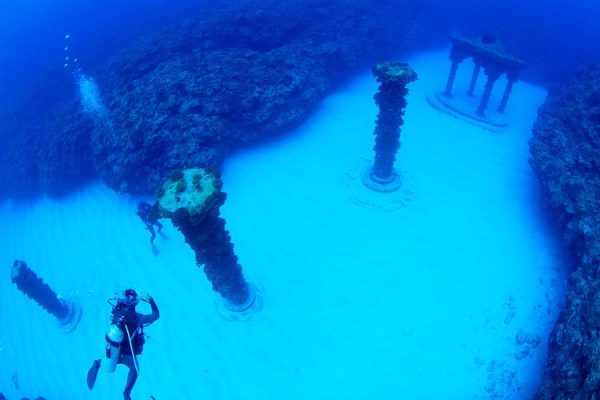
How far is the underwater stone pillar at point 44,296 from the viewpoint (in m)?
8.84

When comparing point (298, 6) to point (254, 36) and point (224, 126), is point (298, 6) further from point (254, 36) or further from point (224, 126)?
point (224, 126)

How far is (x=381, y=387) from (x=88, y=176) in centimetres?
1274

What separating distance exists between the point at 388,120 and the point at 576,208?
4.97 m

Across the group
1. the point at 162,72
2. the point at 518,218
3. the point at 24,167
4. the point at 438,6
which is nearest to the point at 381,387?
the point at 518,218

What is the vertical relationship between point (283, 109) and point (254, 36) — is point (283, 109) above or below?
below

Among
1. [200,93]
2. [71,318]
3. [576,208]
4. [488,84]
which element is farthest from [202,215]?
[488,84]

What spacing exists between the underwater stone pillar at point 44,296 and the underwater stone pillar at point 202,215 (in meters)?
4.82

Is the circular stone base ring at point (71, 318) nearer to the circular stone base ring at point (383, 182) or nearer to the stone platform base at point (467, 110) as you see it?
the circular stone base ring at point (383, 182)

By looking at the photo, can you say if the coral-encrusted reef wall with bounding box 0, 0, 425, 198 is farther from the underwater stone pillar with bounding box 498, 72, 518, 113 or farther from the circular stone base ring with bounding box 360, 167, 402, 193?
the underwater stone pillar with bounding box 498, 72, 518, 113

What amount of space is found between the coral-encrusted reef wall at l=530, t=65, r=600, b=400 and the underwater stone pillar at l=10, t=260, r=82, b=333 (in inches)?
420

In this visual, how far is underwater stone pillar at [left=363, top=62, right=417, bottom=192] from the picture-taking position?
27.9ft

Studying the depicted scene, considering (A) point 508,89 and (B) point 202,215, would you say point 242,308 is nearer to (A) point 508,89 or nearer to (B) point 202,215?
(B) point 202,215

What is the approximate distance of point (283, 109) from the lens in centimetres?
1284

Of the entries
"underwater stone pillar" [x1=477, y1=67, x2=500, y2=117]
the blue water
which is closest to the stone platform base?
"underwater stone pillar" [x1=477, y1=67, x2=500, y2=117]
